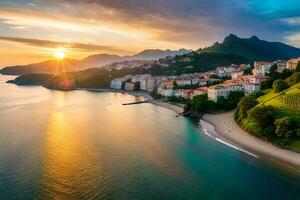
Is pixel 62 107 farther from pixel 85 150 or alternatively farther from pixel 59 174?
pixel 59 174

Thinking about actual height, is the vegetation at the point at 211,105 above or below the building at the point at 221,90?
below

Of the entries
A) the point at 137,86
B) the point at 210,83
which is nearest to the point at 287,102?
the point at 210,83

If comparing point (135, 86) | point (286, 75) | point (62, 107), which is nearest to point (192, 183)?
point (286, 75)

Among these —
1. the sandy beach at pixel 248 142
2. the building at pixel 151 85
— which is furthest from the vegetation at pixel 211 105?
the building at pixel 151 85

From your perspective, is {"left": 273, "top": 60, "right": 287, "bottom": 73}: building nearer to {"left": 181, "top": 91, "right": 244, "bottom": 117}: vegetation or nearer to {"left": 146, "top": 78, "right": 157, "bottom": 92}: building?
{"left": 181, "top": 91, "right": 244, "bottom": 117}: vegetation

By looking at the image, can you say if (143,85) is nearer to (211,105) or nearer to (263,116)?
(211,105)

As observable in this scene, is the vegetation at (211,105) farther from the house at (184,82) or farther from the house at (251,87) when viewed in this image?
the house at (184,82)
